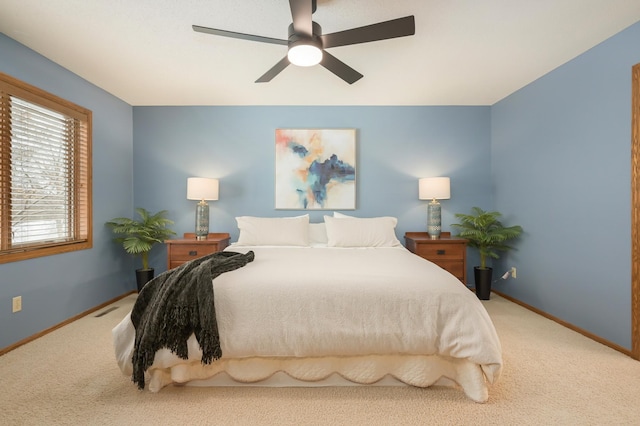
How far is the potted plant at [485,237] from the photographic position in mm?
3516

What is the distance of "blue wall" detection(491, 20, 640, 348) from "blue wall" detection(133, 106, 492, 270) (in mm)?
802

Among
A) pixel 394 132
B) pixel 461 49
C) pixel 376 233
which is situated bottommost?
pixel 376 233

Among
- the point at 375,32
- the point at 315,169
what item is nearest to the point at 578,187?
the point at 375,32

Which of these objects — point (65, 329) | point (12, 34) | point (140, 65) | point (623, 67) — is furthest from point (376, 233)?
point (12, 34)

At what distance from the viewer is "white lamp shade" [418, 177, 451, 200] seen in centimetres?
369

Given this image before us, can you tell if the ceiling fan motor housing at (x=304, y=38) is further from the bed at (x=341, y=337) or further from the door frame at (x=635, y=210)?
the door frame at (x=635, y=210)

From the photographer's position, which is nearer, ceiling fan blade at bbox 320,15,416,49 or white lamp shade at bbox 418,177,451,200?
ceiling fan blade at bbox 320,15,416,49

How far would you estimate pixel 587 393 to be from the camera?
1.79 metres

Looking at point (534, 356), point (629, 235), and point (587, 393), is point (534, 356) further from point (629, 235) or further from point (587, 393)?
point (629, 235)

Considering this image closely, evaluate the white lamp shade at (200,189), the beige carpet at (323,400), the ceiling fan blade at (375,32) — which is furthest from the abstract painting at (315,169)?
the beige carpet at (323,400)

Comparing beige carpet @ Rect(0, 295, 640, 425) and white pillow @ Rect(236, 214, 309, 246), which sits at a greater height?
white pillow @ Rect(236, 214, 309, 246)

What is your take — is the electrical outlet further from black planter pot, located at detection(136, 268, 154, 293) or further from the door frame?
the door frame

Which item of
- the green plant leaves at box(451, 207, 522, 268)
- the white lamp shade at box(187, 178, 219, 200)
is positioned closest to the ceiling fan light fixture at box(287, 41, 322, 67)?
the white lamp shade at box(187, 178, 219, 200)

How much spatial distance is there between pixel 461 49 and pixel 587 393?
2.63m
